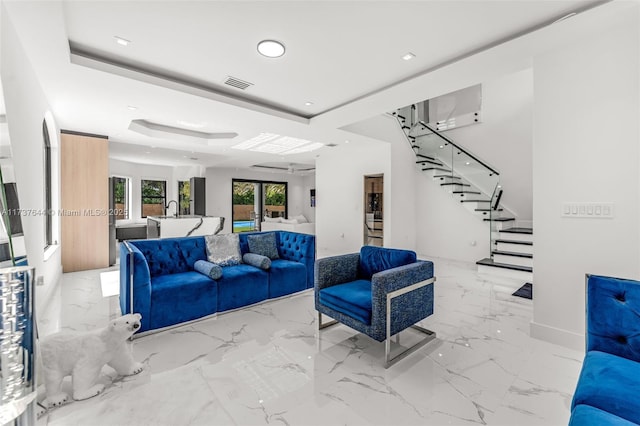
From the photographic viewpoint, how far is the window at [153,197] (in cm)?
1044

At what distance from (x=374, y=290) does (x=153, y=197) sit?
10828 millimetres

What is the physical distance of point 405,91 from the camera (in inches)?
137

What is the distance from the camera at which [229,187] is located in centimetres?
1092

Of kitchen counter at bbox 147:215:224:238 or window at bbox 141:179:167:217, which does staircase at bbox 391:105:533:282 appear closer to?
kitchen counter at bbox 147:215:224:238

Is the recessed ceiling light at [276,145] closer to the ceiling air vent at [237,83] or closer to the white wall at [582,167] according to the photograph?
the ceiling air vent at [237,83]

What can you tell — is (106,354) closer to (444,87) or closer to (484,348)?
(484,348)

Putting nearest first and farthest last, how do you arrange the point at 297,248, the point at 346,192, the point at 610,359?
the point at 610,359
the point at 297,248
the point at 346,192

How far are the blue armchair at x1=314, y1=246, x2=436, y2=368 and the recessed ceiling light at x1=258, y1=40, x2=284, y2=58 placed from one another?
1999 millimetres

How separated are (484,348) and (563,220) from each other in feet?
4.40

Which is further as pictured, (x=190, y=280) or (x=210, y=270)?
(x=210, y=270)

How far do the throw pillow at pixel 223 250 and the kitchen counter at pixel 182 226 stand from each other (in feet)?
7.76

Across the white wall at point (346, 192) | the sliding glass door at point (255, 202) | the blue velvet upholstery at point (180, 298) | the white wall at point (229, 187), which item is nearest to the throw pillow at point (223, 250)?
the blue velvet upholstery at point (180, 298)

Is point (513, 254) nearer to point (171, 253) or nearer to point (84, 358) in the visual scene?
point (171, 253)

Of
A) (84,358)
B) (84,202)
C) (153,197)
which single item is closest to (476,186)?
(84,358)
